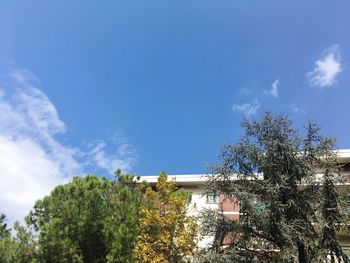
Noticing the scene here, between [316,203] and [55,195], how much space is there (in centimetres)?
1109

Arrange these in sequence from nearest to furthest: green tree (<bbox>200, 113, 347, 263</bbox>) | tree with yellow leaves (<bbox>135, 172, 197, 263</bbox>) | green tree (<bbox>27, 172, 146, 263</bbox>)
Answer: green tree (<bbox>200, 113, 347, 263</bbox>) < tree with yellow leaves (<bbox>135, 172, 197, 263</bbox>) < green tree (<bbox>27, 172, 146, 263</bbox>)

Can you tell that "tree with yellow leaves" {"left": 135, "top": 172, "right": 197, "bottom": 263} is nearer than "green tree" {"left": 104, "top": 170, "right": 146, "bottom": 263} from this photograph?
Yes

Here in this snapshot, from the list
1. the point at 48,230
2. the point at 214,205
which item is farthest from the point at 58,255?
the point at 214,205

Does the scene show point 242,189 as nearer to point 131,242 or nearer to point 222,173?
point 222,173

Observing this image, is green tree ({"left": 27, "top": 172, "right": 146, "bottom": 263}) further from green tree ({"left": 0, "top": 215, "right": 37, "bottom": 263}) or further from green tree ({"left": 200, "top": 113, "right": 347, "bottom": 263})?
green tree ({"left": 200, "top": 113, "right": 347, "bottom": 263})

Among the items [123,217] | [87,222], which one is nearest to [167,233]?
[123,217]

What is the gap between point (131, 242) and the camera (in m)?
16.9

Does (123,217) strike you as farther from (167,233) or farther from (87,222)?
(167,233)

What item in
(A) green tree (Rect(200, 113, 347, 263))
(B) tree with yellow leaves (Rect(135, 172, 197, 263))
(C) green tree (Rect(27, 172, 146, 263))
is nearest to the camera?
(A) green tree (Rect(200, 113, 347, 263))

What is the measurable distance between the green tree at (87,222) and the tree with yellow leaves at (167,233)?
755 mm

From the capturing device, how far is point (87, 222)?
17.0m

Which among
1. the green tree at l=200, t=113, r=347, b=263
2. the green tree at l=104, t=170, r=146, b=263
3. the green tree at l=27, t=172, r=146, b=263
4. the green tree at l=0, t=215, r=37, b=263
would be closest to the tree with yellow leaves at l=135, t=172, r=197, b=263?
the green tree at l=104, t=170, r=146, b=263

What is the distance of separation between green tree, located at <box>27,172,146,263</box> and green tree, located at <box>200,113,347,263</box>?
15.6 ft

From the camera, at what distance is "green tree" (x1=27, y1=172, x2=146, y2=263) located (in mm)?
16219
